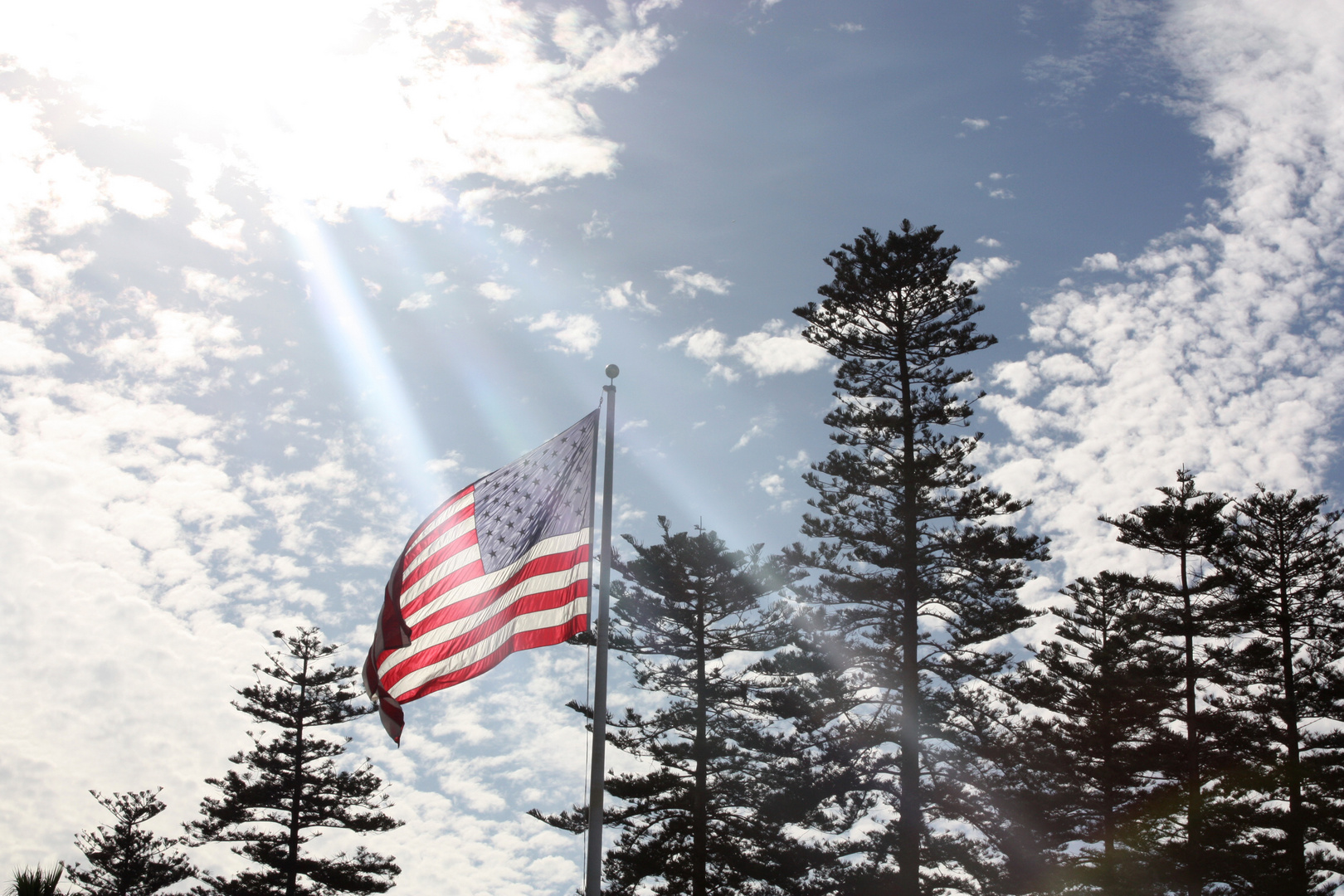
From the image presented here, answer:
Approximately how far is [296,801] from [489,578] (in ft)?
81.7

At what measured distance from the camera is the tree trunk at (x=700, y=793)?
21.8 m

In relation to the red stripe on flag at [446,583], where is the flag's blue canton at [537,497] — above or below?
above

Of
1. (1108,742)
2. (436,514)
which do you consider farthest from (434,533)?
(1108,742)

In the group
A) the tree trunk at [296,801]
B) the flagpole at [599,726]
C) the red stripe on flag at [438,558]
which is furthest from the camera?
the tree trunk at [296,801]

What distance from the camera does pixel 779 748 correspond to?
74.8 ft

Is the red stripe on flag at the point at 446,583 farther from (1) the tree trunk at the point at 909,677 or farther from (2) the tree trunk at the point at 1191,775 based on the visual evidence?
(2) the tree trunk at the point at 1191,775

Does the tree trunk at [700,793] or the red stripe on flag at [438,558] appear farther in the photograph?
the tree trunk at [700,793]

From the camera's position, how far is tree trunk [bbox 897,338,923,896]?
1912cm

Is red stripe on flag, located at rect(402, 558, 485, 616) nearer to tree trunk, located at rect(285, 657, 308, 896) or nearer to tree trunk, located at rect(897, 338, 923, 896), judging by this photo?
tree trunk, located at rect(897, 338, 923, 896)

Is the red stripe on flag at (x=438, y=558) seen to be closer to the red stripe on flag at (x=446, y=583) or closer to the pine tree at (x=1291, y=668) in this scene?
the red stripe on flag at (x=446, y=583)

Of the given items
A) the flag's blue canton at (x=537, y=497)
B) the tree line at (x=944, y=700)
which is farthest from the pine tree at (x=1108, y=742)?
the flag's blue canton at (x=537, y=497)

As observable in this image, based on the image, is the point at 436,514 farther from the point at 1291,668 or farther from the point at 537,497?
the point at 1291,668

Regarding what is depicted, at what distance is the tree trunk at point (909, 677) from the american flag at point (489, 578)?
42.0 feet

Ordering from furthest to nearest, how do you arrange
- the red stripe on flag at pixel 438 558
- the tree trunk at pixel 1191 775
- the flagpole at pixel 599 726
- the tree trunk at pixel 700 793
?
the tree trunk at pixel 1191 775 < the tree trunk at pixel 700 793 < the red stripe on flag at pixel 438 558 < the flagpole at pixel 599 726
